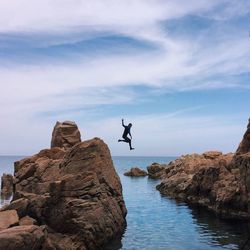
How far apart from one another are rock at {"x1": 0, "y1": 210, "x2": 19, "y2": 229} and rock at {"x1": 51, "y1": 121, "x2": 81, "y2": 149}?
2492 cm

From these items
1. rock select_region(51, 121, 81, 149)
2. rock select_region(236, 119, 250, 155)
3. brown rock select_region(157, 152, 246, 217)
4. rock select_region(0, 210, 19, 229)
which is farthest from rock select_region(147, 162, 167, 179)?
rock select_region(0, 210, 19, 229)

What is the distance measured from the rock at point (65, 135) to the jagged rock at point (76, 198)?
13076 millimetres

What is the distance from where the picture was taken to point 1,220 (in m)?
28.2

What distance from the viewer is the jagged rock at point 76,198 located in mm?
31922

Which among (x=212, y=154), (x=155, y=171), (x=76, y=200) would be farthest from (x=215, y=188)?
(x=155, y=171)

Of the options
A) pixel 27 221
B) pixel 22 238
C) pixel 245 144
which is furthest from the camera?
pixel 245 144

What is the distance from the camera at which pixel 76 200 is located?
108 ft

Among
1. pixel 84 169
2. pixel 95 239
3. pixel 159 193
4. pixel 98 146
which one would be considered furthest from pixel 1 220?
pixel 159 193

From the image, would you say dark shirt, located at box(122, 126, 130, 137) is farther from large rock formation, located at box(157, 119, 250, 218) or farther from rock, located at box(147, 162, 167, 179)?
rock, located at box(147, 162, 167, 179)

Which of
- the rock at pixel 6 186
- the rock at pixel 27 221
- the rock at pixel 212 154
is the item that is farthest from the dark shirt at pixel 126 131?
the rock at pixel 6 186

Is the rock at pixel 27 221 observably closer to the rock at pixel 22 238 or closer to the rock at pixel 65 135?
the rock at pixel 22 238

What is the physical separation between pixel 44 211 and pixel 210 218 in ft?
74.4

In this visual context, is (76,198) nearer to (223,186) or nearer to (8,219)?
(8,219)

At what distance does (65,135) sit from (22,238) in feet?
104
